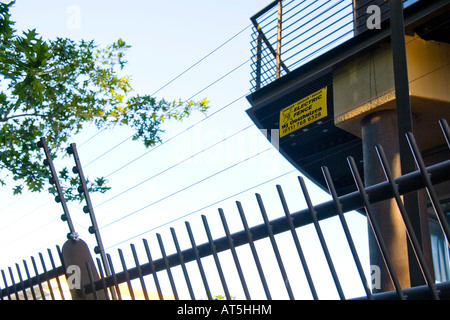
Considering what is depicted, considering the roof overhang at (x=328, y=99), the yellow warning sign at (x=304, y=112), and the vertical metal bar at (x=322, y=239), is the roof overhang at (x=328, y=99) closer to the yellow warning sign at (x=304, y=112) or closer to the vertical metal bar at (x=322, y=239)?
the yellow warning sign at (x=304, y=112)

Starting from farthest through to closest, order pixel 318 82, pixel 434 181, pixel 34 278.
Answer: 1. pixel 318 82
2. pixel 34 278
3. pixel 434 181

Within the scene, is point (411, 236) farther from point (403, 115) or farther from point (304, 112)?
point (304, 112)

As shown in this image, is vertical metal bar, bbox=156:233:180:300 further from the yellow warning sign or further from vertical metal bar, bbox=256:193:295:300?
the yellow warning sign

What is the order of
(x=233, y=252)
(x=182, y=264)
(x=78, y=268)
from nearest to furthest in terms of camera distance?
(x=233, y=252) < (x=182, y=264) < (x=78, y=268)

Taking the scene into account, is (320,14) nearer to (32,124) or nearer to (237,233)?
(32,124)

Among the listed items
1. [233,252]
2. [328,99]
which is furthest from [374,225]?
[328,99]

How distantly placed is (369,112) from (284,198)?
22.6 ft

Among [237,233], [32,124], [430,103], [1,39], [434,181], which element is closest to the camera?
[434,181]

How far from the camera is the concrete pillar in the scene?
8.28m

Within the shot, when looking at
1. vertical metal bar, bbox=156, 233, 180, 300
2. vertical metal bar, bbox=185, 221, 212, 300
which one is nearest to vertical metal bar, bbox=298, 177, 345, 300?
vertical metal bar, bbox=185, 221, 212, 300

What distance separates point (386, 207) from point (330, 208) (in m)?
6.25

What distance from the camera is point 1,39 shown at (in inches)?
309

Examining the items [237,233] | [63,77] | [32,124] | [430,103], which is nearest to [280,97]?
[430,103]

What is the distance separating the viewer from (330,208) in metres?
2.76
